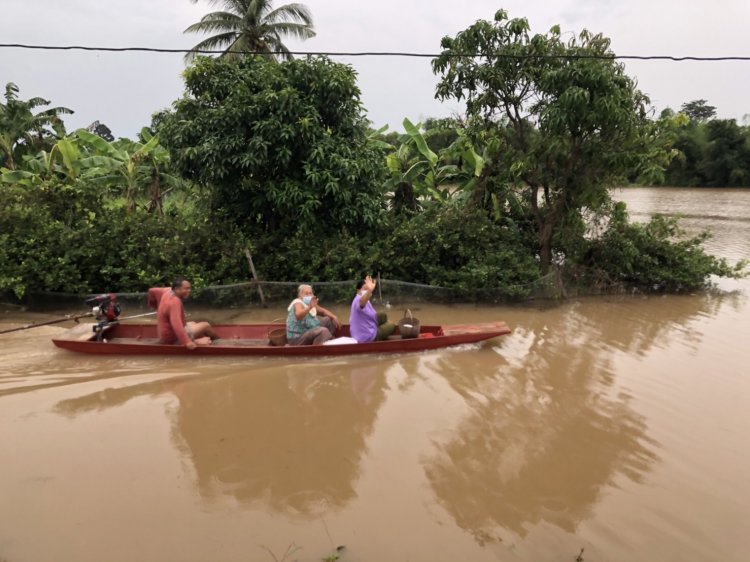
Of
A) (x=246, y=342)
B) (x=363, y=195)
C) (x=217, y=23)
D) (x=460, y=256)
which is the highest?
(x=217, y=23)

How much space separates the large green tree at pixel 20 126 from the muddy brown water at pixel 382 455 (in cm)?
1181

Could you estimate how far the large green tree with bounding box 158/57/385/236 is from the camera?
28.9 feet

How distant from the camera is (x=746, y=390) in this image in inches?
222

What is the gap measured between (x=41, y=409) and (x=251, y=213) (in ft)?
19.0

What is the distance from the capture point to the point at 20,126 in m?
16.4

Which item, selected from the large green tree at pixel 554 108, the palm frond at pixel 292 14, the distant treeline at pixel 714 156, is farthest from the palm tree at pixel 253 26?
the distant treeline at pixel 714 156

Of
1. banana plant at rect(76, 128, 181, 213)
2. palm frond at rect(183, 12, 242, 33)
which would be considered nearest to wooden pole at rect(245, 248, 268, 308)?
banana plant at rect(76, 128, 181, 213)

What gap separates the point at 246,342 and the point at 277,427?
2.29 metres

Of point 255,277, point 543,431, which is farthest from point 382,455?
point 255,277

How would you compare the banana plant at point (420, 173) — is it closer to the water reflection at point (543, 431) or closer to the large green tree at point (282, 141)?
the large green tree at point (282, 141)

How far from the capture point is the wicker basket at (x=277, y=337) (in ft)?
22.1

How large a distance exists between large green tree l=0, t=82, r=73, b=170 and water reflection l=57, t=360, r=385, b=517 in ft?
44.8

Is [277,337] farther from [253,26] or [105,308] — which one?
[253,26]

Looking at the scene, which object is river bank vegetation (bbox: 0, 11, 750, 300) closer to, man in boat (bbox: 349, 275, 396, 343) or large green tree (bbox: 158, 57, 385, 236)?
large green tree (bbox: 158, 57, 385, 236)
